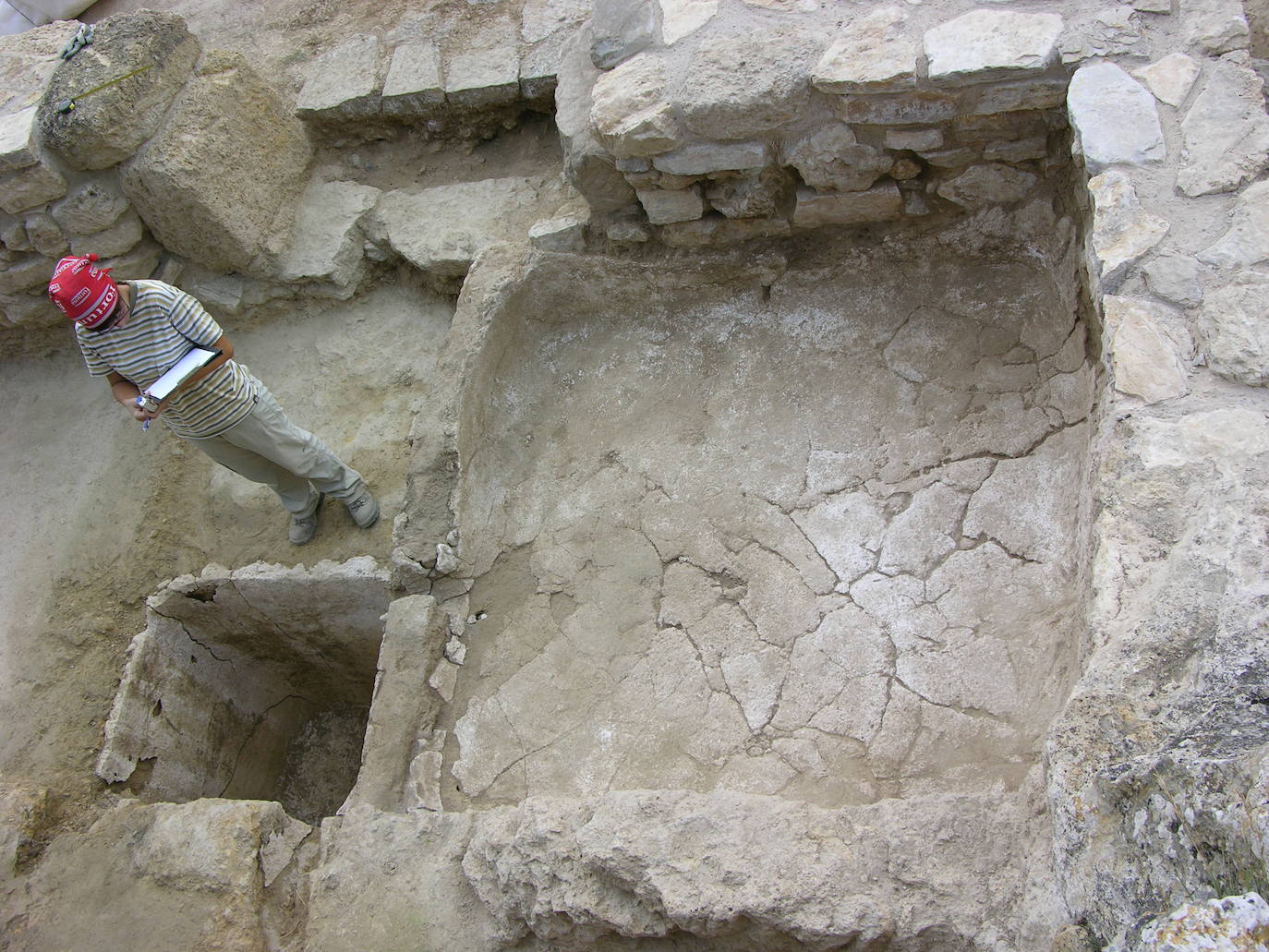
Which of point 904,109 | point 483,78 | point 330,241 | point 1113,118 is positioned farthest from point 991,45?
point 330,241

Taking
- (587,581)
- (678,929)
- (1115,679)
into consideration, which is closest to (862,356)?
(587,581)

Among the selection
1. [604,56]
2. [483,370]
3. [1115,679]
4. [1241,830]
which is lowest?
[483,370]

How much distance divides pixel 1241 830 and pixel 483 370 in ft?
7.66

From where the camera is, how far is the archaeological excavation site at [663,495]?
5.73ft

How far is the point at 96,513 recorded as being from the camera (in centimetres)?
365

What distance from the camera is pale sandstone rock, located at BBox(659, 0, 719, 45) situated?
9.09ft

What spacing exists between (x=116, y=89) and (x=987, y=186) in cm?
304

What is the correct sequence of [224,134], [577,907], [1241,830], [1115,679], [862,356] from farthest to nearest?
[224,134]
[862,356]
[577,907]
[1115,679]
[1241,830]

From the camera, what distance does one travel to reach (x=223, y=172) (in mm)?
3607

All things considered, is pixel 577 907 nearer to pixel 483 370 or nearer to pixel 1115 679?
pixel 1115 679

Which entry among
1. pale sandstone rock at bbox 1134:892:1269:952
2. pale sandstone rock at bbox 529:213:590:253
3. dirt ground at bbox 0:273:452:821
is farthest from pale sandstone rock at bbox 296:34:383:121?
pale sandstone rock at bbox 1134:892:1269:952

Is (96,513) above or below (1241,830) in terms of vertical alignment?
below

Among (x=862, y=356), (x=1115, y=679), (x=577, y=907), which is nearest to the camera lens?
(x=1115, y=679)

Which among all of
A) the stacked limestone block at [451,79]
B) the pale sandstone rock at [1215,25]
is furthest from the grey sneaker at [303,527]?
the pale sandstone rock at [1215,25]
